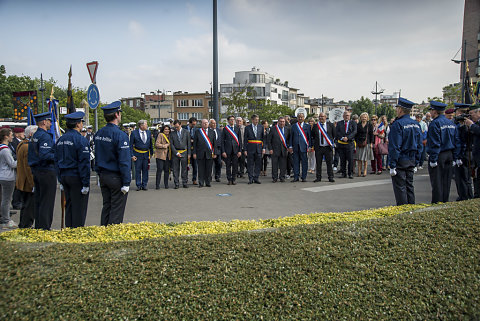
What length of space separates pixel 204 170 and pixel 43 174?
653 centimetres

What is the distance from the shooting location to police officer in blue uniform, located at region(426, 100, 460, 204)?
25.9 feet

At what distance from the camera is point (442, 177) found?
314 inches

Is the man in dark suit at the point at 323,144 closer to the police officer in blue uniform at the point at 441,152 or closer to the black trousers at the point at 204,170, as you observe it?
the black trousers at the point at 204,170

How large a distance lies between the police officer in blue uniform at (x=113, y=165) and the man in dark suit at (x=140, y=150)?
6442 mm

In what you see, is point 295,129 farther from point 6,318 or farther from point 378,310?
point 6,318

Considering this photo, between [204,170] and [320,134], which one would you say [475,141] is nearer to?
[320,134]

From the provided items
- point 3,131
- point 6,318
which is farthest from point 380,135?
point 6,318

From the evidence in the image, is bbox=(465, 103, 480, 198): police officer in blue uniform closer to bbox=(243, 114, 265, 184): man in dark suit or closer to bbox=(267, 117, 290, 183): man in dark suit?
bbox=(267, 117, 290, 183): man in dark suit

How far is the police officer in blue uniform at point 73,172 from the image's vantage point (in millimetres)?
6105

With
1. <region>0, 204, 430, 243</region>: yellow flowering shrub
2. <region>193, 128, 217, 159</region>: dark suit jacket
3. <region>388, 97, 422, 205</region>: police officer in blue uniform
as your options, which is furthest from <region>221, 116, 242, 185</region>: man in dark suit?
<region>0, 204, 430, 243</region>: yellow flowering shrub

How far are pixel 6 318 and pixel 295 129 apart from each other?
11594 millimetres

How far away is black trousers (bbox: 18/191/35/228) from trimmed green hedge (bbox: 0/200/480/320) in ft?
15.6

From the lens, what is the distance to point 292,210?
8.50 metres

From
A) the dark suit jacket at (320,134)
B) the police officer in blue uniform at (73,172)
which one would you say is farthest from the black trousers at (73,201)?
the dark suit jacket at (320,134)
